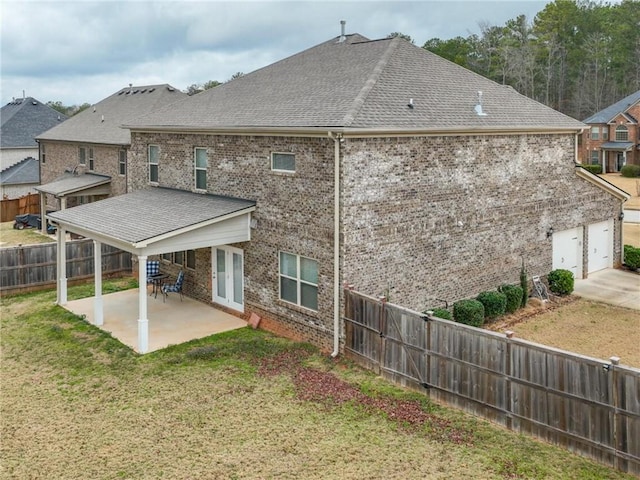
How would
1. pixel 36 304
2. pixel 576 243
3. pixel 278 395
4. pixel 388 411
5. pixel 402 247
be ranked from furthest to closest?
pixel 576 243 → pixel 36 304 → pixel 402 247 → pixel 278 395 → pixel 388 411

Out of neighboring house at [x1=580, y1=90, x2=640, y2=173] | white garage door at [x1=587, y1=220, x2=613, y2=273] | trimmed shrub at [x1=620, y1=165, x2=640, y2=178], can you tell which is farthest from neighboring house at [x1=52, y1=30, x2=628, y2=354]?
neighboring house at [x1=580, y1=90, x2=640, y2=173]

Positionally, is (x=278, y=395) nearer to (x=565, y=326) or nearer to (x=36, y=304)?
(x=565, y=326)

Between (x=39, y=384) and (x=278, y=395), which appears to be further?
(x=39, y=384)

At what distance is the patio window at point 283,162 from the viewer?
14.1 metres

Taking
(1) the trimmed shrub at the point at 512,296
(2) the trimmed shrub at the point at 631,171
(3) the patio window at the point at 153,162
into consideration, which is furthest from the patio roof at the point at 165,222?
(2) the trimmed shrub at the point at 631,171

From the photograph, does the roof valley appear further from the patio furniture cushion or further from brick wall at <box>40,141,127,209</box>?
brick wall at <box>40,141,127,209</box>

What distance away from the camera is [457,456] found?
894 cm

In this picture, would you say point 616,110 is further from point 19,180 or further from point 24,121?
point 24,121

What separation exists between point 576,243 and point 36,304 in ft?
59.6

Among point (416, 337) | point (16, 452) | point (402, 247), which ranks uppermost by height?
point (402, 247)

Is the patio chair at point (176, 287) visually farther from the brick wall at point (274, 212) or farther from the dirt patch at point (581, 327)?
the dirt patch at point (581, 327)

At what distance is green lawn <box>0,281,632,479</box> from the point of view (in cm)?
871

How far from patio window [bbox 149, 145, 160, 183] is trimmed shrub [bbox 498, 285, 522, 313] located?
38.8ft

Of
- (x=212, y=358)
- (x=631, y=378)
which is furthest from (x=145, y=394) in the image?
(x=631, y=378)
